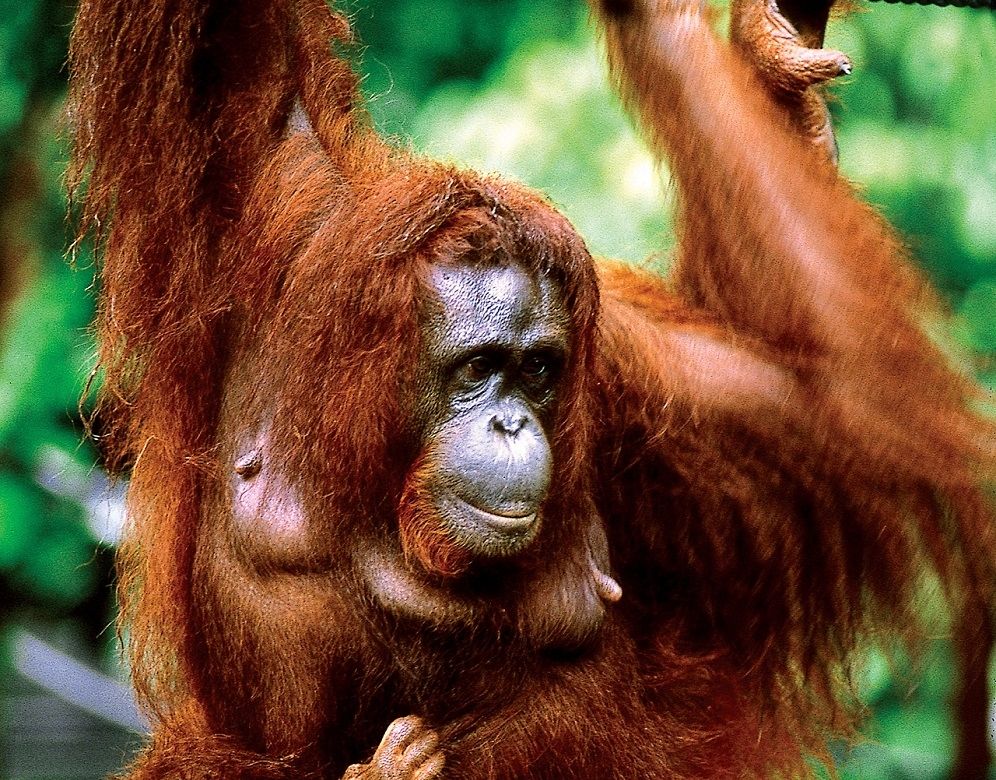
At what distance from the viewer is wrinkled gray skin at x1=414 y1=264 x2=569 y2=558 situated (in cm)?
237

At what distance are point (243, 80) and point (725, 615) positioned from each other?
145 centimetres

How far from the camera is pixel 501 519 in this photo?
93.0 inches

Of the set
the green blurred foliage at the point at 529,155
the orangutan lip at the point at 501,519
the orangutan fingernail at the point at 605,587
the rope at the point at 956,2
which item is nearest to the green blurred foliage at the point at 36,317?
the green blurred foliage at the point at 529,155

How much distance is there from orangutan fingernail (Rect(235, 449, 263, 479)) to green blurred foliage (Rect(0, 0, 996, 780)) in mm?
1640

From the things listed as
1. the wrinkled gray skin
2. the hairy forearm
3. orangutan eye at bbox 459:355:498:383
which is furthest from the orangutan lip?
the hairy forearm

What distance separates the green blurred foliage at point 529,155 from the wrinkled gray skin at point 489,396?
1.68 metres

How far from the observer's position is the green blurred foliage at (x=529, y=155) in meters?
4.39

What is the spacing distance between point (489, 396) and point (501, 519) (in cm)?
21

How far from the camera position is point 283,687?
2.58 m

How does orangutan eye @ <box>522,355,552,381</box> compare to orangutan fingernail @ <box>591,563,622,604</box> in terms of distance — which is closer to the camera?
orangutan eye @ <box>522,355,552,381</box>

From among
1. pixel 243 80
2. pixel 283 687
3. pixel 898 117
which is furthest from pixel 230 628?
pixel 898 117

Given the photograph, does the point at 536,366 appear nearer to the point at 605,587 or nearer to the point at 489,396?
the point at 489,396

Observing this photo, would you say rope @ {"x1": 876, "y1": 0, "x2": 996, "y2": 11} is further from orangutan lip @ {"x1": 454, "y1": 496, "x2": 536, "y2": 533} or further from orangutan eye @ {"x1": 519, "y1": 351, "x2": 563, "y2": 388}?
orangutan lip @ {"x1": 454, "y1": 496, "x2": 536, "y2": 533}

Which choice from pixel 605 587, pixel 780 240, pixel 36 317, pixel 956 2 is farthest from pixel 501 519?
pixel 36 317
